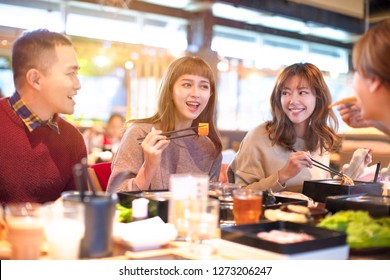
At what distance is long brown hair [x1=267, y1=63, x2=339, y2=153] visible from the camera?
2.60 metres

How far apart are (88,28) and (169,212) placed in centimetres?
529

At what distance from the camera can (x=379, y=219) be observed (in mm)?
1476

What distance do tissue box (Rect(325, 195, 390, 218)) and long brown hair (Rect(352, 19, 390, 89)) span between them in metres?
0.38

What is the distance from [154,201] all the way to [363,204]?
26.9 inches

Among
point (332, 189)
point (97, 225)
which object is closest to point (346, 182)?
point (332, 189)

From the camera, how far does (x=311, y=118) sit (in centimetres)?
269

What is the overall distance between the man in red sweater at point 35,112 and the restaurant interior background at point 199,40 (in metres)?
3.77

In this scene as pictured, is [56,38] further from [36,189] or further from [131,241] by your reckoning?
[131,241]

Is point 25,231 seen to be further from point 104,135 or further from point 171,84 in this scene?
point 104,135

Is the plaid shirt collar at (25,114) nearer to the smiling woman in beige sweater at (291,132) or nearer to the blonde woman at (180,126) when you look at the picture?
the blonde woman at (180,126)

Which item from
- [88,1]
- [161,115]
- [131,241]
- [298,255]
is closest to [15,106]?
[161,115]

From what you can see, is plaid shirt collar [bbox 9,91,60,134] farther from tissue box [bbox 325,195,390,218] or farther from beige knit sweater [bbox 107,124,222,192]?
tissue box [bbox 325,195,390,218]

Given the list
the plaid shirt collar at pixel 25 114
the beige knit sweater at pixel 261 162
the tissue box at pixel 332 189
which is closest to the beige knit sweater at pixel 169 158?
the beige knit sweater at pixel 261 162

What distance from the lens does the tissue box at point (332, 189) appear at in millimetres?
2004
